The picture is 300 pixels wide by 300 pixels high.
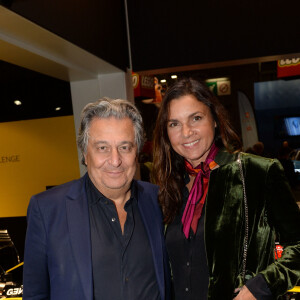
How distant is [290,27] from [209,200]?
8.36 ft

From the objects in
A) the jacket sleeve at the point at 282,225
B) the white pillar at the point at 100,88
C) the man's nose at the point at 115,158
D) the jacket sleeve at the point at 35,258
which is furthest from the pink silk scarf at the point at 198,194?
the white pillar at the point at 100,88

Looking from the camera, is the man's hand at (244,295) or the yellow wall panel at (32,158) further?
the yellow wall panel at (32,158)

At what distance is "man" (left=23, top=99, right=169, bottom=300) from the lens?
1575 mm

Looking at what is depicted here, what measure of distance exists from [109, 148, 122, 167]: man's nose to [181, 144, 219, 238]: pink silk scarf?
1.45ft

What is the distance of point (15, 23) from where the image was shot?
2023mm

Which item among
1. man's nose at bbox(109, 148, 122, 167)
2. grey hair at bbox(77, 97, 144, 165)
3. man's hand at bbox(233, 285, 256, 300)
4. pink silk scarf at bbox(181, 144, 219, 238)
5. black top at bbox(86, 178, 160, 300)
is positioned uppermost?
grey hair at bbox(77, 97, 144, 165)

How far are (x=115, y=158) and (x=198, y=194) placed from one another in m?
0.49

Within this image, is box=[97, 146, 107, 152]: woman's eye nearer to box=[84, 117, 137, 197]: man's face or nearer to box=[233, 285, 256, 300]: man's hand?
box=[84, 117, 137, 197]: man's face

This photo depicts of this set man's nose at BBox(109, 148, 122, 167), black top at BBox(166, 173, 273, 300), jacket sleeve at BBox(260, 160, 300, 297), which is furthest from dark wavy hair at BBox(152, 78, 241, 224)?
man's nose at BBox(109, 148, 122, 167)

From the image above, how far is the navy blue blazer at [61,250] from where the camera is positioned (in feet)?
5.10

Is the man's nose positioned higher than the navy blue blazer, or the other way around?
the man's nose

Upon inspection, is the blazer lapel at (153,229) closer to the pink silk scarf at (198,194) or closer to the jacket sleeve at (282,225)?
the pink silk scarf at (198,194)

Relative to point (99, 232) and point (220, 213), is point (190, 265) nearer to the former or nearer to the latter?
point (220, 213)

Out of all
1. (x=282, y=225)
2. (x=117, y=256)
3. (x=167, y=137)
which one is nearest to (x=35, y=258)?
(x=117, y=256)
